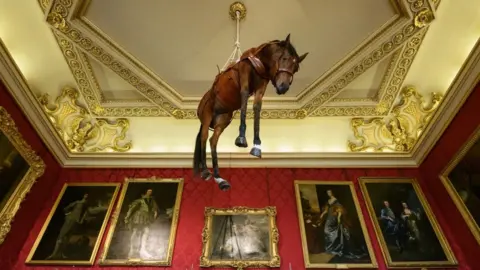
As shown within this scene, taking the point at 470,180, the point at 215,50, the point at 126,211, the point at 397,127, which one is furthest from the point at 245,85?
the point at 397,127

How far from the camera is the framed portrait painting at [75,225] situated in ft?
17.4

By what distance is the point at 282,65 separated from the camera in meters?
2.97

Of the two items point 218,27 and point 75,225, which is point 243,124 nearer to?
point 218,27

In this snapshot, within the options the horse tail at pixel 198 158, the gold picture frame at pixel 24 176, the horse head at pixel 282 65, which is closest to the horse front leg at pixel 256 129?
the horse head at pixel 282 65

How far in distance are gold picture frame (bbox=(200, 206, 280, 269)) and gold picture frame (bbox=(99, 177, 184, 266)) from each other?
523mm

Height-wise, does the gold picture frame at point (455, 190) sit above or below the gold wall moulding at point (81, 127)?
below

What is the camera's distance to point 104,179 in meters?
6.40

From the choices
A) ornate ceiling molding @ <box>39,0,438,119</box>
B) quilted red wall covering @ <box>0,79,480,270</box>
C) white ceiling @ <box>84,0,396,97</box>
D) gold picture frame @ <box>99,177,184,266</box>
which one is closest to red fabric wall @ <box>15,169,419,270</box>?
quilted red wall covering @ <box>0,79,480,270</box>

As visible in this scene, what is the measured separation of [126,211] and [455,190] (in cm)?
532

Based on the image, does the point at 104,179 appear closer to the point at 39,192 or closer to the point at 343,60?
the point at 39,192

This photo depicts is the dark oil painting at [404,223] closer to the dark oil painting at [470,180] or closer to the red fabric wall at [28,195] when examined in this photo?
the dark oil painting at [470,180]

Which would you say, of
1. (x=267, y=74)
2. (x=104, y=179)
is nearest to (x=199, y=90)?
(x=104, y=179)

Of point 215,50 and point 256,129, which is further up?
point 215,50

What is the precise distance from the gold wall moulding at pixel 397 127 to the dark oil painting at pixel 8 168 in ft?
18.9
